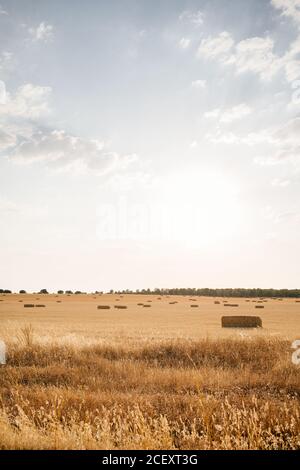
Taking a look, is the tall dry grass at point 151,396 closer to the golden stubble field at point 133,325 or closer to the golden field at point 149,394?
the golden field at point 149,394

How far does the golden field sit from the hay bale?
13.7m

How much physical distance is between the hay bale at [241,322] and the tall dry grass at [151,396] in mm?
14034

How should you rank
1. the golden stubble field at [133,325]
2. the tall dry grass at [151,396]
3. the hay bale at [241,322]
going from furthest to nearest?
the hay bale at [241,322]
the golden stubble field at [133,325]
the tall dry grass at [151,396]

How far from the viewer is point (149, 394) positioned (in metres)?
9.61

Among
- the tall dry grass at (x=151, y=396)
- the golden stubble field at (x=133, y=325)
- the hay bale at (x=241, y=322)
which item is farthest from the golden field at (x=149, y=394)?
the hay bale at (x=241, y=322)

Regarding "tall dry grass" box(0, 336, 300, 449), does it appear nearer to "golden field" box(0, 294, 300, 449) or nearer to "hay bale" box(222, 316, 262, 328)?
"golden field" box(0, 294, 300, 449)

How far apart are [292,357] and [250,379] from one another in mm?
2713

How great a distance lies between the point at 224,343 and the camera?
14445mm

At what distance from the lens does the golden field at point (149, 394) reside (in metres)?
6.38

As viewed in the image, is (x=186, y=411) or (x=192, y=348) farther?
(x=192, y=348)

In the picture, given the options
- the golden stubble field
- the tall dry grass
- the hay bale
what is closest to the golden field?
the tall dry grass

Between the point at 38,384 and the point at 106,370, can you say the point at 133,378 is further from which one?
the point at 38,384
